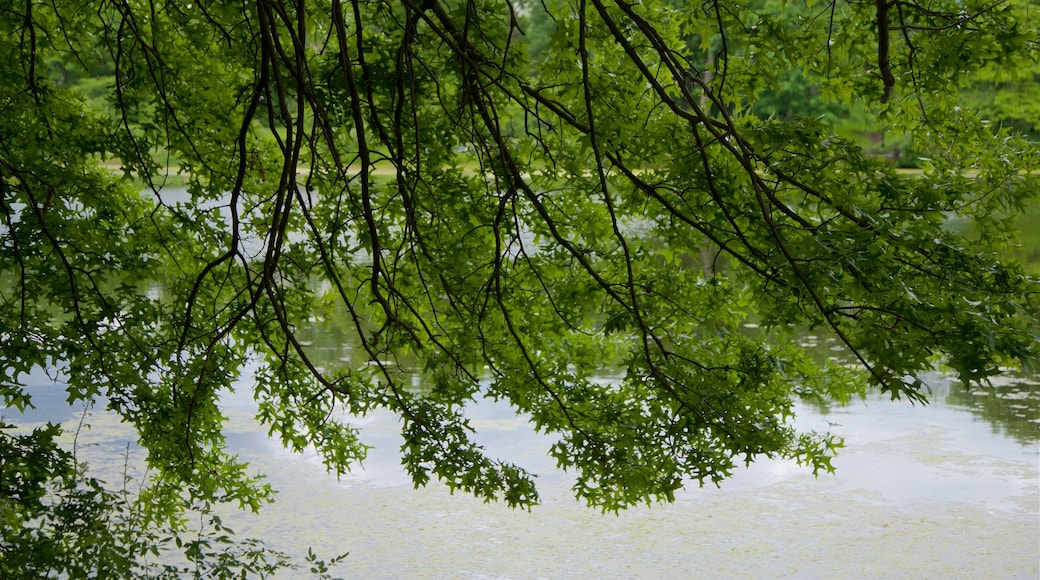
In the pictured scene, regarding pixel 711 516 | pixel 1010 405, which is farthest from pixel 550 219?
pixel 1010 405

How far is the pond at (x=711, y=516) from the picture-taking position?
20.7 feet

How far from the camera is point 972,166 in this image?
11.7ft

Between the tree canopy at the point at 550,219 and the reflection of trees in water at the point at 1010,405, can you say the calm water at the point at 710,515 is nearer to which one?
the reflection of trees in water at the point at 1010,405

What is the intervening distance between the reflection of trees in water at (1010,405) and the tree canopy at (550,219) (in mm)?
4074

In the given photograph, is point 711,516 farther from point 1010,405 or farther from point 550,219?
point 550,219

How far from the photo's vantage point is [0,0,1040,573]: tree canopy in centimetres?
278

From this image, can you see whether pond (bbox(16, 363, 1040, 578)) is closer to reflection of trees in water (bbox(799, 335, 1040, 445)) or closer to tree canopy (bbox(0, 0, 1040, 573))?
reflection of trees in water (bbox(799, 335, 1040, 445))

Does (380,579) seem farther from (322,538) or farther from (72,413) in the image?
(72,413)

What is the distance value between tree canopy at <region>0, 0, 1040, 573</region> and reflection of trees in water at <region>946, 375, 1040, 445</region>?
4074 millimetres

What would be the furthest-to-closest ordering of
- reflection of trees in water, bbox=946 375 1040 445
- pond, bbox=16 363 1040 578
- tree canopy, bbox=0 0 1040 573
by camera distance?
reflection of trees in water, bbox=946 375 1040 445 → pond, bbox=16 363 1040 578 → tree canopy, bbox=0 0 1040 573

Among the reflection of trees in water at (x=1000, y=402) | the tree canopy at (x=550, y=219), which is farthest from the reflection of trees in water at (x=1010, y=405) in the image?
the tree canopy at (x=550, y=219)

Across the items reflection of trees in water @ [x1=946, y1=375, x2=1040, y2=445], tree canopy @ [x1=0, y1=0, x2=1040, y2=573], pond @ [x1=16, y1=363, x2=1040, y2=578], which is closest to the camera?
tree canopy @ [x1=0, y1=0, x2=1040, y2=573]

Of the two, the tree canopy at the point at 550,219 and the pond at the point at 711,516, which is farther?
the pond at the point at 711,516

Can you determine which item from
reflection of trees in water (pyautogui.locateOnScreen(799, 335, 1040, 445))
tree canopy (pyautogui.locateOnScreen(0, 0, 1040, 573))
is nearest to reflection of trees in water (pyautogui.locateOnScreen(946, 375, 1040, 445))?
reflection of trees in water (pyautogui.locateOnScreen(799, 335, 1040, 445))
